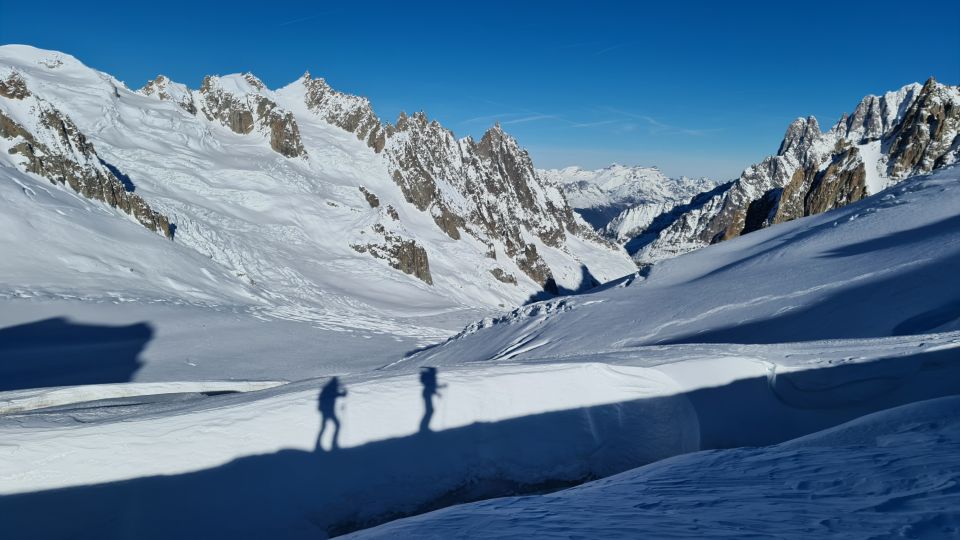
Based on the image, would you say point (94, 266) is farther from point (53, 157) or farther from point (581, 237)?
point (581, 237)

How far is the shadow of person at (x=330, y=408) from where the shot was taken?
6250 millimetres

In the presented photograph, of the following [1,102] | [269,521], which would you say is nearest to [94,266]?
[1,102]

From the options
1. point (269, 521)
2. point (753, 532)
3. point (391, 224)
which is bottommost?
point (269, 521)

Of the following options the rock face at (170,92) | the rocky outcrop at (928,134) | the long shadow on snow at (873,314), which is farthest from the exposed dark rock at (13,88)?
the rocky outcrop at (928,134)

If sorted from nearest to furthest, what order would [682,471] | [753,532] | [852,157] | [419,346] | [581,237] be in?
1. [753,532]
2. [682,471]
3. [419,346]
4. [852,157]
5. [581,237]

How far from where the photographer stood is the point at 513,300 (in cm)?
7631

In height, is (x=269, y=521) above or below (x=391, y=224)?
below

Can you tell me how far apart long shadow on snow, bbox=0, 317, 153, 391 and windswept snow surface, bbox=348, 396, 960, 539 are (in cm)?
1546

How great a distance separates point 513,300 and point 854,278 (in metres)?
63.7

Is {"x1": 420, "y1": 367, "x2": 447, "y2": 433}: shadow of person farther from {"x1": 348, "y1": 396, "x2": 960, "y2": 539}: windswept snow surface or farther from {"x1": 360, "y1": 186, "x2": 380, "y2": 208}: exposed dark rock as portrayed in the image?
{"x1": 360, "y1": 186, "x2": 380, "y2": 208}: exposed dark rock

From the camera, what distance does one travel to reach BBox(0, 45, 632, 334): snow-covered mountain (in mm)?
29938

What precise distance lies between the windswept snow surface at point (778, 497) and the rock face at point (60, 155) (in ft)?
132

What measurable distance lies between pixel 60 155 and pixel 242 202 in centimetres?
1928

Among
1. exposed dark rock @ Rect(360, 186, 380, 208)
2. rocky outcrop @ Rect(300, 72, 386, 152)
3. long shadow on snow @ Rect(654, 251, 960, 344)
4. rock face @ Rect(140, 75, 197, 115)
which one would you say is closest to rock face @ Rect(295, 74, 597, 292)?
rocky outcrop @ Rect(300, 72, 386, 152)
